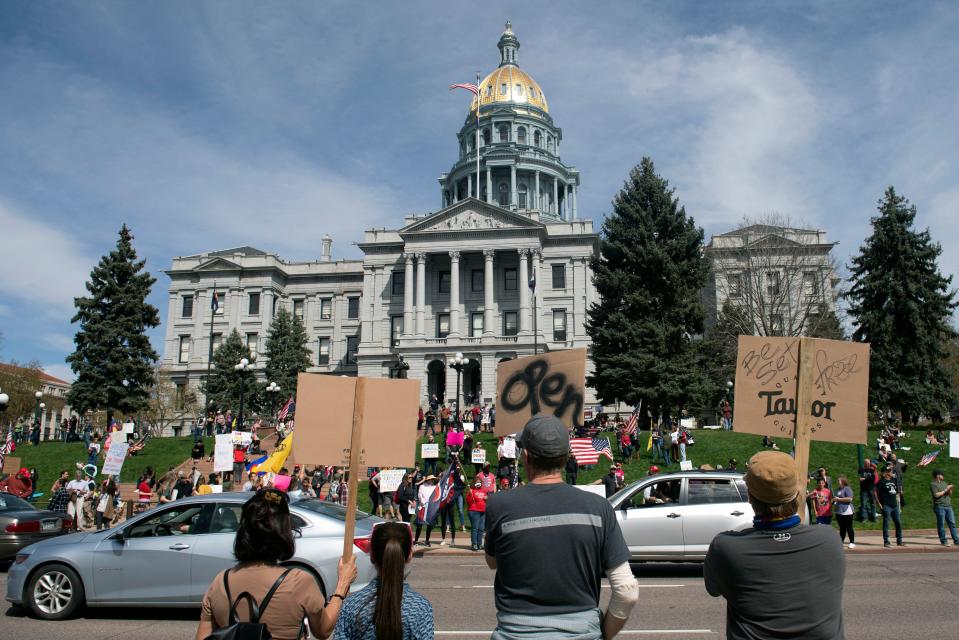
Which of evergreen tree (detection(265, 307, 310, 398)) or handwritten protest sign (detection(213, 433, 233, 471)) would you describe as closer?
handwritten protest sign (detection(213, 433, 233, 471))

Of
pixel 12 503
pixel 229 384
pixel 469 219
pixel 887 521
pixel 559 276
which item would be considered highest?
pixel 469 219

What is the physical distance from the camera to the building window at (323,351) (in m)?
79.8

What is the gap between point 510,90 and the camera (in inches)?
3994

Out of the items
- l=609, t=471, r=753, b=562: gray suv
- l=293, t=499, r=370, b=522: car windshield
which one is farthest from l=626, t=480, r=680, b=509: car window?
l=293, t=499, r=370, b=522: car windshield

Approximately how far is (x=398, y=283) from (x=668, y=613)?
6567 centimetres

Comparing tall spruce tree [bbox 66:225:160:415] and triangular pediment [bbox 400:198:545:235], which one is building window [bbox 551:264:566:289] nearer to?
triangular pediment [bbox 400:198:545:235]

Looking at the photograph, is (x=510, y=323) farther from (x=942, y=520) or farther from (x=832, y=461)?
(x=942, y=520)

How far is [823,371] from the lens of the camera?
20.9 ft

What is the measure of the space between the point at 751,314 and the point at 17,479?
40.9 m

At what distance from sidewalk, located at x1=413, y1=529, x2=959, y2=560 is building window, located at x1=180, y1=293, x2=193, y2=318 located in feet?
220

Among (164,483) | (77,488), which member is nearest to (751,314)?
(164,483)

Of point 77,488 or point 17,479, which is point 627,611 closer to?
point 77,488

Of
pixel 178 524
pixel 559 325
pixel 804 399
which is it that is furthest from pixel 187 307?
pixel 804 399

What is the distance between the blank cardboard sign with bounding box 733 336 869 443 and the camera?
634 cm
